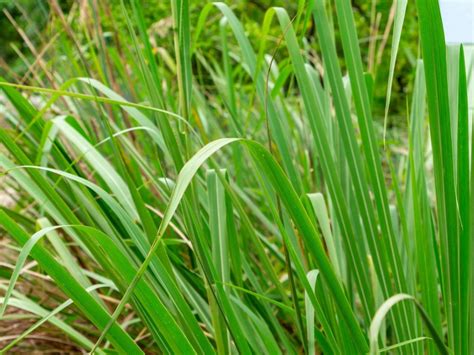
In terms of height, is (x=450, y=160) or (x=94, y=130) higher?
(x=450, y=160)

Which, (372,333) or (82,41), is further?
(82,41)

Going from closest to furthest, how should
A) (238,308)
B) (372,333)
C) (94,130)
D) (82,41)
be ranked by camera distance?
(372,333), (238,308), (94,130), (82,41)

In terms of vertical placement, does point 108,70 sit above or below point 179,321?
above

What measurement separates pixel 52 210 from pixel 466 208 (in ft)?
1.69

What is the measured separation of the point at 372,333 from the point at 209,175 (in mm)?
Result: 516

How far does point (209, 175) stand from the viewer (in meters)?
1.07

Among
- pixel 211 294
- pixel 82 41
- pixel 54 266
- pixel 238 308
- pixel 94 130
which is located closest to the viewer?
pixel 54 266

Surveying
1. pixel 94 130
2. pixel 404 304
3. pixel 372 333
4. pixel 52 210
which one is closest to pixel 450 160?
pixel 404 304

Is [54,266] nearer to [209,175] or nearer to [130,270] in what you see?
[130,270]

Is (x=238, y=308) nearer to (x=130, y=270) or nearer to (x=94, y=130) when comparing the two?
(x=130, y=270)

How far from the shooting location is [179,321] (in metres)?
1.02

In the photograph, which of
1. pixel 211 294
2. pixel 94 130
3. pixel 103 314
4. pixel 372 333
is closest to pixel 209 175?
pixel 211 294

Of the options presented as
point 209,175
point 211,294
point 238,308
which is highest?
point 209,175

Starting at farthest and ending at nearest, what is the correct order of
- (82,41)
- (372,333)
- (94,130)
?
(82,41), (94,130), (372,333)
